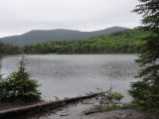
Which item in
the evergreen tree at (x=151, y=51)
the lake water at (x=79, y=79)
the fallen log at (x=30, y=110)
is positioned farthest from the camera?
the lake water at (x=79, y=79)

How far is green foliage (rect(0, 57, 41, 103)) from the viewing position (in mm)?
21500

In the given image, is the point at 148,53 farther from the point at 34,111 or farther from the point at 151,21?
the point at 34,111

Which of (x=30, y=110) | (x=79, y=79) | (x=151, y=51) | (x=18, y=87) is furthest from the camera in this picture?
(x=79, y=79)

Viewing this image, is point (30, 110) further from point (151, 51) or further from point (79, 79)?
point (79, 79)

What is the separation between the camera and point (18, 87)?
69.9ft

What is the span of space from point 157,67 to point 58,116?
309 inches

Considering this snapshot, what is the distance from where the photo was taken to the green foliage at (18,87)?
2150 cm

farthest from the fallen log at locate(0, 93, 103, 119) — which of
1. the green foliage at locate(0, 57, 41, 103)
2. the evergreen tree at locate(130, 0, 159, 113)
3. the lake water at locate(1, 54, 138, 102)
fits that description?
the evergreen tree at locate(130, 0, 159, 113)

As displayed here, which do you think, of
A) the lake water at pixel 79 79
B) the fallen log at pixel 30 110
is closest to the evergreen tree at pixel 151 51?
the fallen log at pixel 30 110

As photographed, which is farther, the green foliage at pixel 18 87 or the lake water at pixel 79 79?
the lake water at pixel 79 79

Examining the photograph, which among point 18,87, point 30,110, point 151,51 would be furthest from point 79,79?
point 151,51

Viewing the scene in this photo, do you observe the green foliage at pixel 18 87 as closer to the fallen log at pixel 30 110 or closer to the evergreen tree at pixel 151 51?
the fallen log at pixel 30 110

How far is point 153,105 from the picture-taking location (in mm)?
17656

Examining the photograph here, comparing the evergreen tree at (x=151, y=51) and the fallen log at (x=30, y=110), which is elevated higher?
the evergreen tree at (x=151, y=51)
